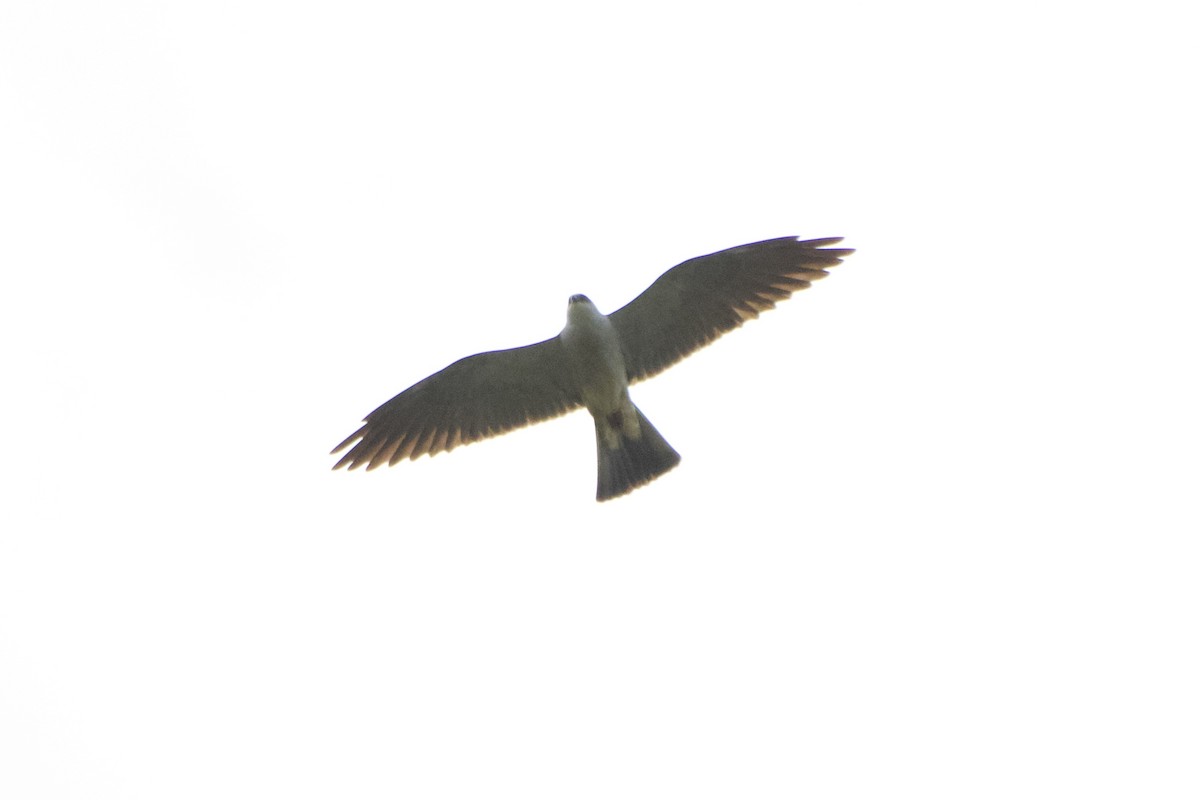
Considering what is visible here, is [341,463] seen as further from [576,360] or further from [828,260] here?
[828,260]

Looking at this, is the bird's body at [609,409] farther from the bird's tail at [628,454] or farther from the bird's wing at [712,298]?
the bird's wing at [712,298]

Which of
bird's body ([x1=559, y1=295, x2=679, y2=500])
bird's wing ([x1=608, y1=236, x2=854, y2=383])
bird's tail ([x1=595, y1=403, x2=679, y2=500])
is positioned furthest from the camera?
bird's tail ([x1=595, y1=403, x2=679, y2=500])

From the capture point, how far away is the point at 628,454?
40.3 ft

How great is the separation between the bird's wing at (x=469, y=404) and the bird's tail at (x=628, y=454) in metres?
0.35

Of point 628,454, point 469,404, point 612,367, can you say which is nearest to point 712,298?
point 612,367

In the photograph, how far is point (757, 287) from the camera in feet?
39.4

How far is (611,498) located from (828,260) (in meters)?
2.41

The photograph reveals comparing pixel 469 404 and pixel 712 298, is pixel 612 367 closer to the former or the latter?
pixel 712 298

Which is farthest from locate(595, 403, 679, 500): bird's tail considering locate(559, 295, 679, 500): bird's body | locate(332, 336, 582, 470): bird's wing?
locate(332, 336, 582, 470): bird's wing

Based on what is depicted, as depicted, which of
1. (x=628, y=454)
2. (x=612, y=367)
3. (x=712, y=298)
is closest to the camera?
(x=612, y=367)

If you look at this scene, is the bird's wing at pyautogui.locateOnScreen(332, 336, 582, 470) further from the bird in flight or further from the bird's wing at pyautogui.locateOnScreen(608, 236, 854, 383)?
the bird's wing at pyautogui.locateOnScreen(608, 236, 854, 383)

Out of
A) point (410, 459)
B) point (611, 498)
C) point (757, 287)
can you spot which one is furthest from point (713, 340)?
point (410, 459)

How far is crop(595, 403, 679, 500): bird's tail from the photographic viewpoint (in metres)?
12.2

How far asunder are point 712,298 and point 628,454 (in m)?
1.35
